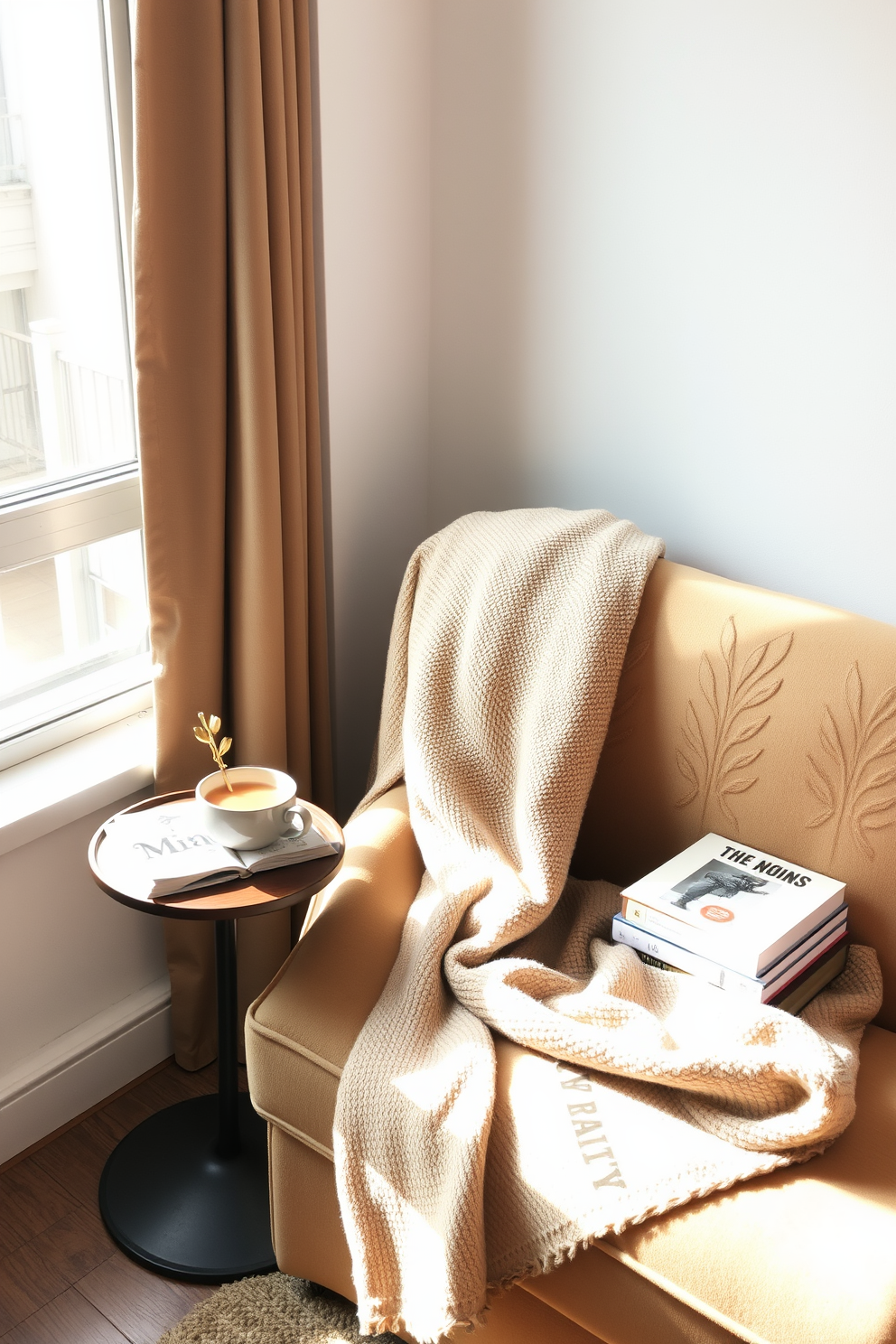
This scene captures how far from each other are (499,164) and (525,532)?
65cm

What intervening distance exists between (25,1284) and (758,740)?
1.23 m

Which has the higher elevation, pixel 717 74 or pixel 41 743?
pixel 717 74

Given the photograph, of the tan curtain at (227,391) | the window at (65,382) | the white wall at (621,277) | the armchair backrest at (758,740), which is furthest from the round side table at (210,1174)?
the white wall at (621,277)

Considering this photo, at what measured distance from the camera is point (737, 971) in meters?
1.37

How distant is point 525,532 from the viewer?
5.56ft

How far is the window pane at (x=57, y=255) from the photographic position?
5.16ft

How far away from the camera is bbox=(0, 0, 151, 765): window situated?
1.60m

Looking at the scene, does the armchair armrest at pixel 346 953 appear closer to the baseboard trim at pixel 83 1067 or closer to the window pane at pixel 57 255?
the baseboard trim at pixel 83 1067

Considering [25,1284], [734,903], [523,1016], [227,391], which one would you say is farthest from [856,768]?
[25,1284]

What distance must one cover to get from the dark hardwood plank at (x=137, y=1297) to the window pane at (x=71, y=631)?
768 mm

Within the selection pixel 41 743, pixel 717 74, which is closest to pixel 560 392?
pixel 717 74

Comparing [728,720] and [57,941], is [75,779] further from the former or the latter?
[728,720]

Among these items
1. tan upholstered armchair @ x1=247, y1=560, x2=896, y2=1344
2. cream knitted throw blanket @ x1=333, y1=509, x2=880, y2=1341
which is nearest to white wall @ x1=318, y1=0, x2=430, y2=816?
cream knitted throw blanket @ x1=333, y1=509, x2=880, y2=1341

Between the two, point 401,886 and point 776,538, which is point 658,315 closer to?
point 776,538
